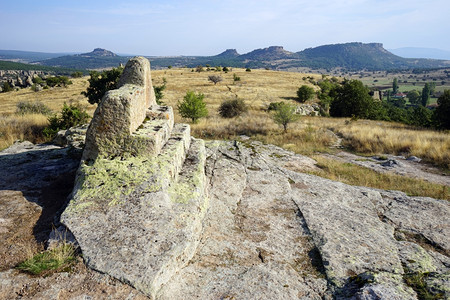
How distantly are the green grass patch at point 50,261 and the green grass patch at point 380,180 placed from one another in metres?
9.53

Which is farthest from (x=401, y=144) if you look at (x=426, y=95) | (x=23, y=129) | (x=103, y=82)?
(x=426, y=95)

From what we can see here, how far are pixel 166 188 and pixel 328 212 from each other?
13.7 feet

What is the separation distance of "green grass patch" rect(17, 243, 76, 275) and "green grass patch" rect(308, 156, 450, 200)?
953 centimetres

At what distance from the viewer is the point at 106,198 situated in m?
5.05

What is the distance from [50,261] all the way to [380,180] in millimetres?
12055

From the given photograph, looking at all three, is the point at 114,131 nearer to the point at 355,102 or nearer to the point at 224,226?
the point at 224,226

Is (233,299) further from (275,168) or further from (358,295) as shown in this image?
(275,168)

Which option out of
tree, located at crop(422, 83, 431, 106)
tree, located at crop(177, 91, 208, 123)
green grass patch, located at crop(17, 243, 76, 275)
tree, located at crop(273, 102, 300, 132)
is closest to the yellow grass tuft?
tree, located at crop(177, 91, 208, 123)

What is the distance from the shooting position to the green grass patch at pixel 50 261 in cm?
369

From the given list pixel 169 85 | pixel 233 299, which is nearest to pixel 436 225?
pixel 233 299

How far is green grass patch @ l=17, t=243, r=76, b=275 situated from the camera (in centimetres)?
369

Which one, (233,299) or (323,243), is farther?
(323,243)

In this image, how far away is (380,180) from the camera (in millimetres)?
11391

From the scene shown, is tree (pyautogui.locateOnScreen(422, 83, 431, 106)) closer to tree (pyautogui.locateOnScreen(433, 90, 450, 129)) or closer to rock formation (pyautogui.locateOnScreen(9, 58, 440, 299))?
tree (pyautogui.locateOnScreen(433, 90, 450, 129))
